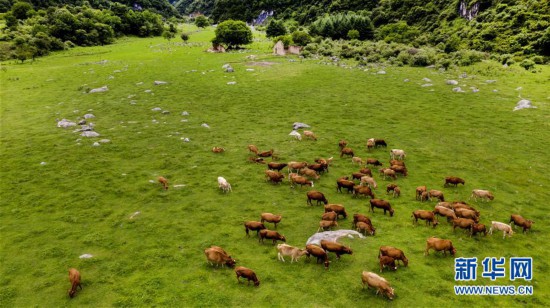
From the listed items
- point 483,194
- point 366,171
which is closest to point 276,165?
point 366,171

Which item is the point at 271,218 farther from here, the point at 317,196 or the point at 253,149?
the point at 253,149

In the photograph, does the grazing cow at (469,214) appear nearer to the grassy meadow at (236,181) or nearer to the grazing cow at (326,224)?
the grassy meadow at (236,181)

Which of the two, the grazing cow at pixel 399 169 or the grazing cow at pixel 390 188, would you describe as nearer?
the grazing cow at pixel 390 188

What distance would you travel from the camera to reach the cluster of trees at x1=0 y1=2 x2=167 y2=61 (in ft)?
250

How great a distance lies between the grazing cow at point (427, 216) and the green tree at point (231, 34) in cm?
7579

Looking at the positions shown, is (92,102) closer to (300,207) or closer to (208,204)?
(208,204)

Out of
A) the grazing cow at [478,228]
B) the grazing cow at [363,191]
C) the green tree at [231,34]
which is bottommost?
the grazing cow at [478,228]

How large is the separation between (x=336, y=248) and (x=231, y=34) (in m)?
80.2

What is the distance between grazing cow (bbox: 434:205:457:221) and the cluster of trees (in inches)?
3277

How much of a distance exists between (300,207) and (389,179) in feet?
26.0

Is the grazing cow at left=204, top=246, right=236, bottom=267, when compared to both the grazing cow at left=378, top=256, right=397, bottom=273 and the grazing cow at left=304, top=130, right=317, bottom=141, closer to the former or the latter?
the grazing cow at left=378, top=256, right=397, bottom=273

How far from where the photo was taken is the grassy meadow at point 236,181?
1384cm

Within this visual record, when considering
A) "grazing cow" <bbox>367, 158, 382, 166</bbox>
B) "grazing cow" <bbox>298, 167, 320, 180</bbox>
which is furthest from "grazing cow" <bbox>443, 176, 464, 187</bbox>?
"grazing cow" <bbox>298, 167, 320, 180</bbox>

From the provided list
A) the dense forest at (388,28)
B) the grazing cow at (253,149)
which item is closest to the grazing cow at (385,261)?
the grazing cow at (253,149)
